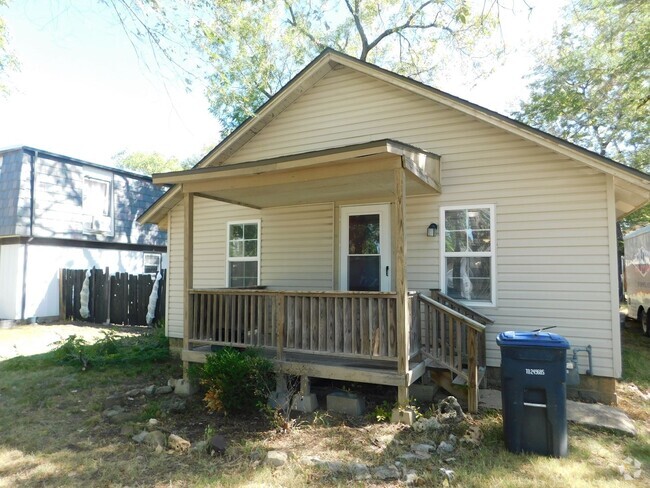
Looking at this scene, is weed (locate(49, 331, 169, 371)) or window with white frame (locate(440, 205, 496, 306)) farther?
weed (locate(49, 331, 169, 371))

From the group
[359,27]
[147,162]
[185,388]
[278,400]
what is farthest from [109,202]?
[147,162]

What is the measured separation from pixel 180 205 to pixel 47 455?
19.7 ft

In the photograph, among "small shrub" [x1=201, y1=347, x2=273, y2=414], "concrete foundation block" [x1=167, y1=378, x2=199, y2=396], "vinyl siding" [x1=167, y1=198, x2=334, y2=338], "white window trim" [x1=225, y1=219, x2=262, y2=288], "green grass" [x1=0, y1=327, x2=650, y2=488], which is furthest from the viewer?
"white window trim" [x1=225, y1=219, x2=262, y2=288]

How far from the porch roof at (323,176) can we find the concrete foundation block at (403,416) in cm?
Result: 288

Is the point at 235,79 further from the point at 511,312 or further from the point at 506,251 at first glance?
the point at 511,312

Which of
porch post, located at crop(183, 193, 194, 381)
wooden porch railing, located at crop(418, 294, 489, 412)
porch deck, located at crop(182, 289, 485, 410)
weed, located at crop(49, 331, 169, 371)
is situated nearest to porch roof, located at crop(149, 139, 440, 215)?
porch post, located at crop(183, 193, 194, 381)

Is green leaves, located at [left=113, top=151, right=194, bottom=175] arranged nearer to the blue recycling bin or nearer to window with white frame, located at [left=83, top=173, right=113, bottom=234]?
window with white frame, located at [left=83, top=173, right=113, bottom=234]

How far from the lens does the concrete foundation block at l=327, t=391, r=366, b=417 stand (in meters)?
5.32

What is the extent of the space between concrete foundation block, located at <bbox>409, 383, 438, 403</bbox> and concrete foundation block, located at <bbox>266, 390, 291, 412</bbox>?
5.49 ft

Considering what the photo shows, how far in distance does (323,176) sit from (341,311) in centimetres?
180

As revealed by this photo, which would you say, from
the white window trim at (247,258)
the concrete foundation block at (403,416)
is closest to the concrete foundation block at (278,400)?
the concrete foundation block at (403,416)

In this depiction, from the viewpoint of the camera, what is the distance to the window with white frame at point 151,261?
1741 centimetres

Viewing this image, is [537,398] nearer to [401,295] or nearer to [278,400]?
[401,295]

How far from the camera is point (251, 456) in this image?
416cm
